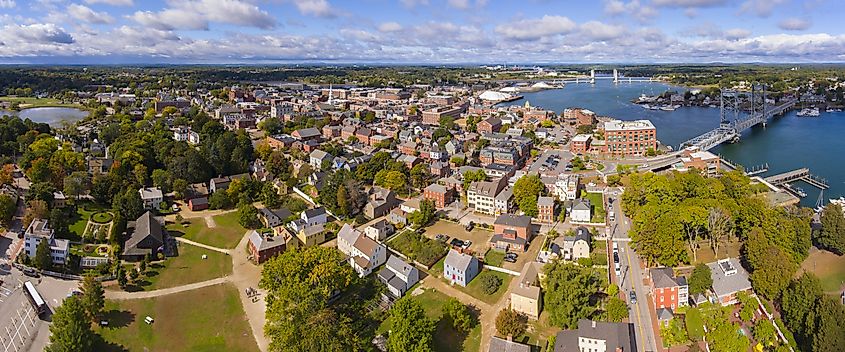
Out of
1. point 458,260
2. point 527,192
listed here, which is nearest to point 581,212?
point 527,192

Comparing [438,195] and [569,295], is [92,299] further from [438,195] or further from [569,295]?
[438,195]

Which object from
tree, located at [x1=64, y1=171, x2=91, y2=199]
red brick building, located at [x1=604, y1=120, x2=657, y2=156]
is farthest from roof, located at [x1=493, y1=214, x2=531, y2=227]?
tree, located at [x1=64, y1=171, x2=91, y2=199]

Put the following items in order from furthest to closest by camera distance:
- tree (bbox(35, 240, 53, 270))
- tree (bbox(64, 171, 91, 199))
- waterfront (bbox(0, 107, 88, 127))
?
waterfront (bbox(0, 107, 88, 127)) → tree (bbox(64, 171, 91, 199)) → tree (bbox(35, 240, 53, 270))

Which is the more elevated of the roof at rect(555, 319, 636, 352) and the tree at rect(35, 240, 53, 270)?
the tree at rect(35, 240, 53, 270)

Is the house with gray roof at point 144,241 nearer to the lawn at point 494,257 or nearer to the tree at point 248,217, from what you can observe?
the tree at point 248,217

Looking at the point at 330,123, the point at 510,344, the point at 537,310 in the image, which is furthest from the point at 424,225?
the point at 330,123

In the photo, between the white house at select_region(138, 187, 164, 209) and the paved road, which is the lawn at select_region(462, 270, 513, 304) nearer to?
the paved road
